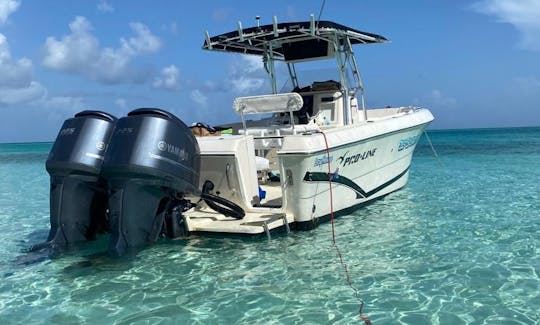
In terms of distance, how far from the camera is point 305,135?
6.07 meters

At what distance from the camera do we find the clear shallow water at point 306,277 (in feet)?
12.7

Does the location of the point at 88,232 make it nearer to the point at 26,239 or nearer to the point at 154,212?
the point at 154,212

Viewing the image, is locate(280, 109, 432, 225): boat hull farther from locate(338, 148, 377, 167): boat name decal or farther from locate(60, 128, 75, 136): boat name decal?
locate(60, 128, 75, 136): boat name decal

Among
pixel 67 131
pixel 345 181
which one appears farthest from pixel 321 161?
pixel 67 131

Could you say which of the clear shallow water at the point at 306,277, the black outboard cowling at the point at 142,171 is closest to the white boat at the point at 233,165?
the black outboard cowling at the point at 142,171

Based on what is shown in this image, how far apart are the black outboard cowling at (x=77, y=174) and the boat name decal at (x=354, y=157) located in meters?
2.92

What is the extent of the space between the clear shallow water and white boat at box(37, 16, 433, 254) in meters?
0.31

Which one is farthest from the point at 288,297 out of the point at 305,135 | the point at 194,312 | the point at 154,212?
the point at 305,135

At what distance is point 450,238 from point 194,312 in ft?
11.3

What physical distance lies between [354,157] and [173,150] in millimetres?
2726

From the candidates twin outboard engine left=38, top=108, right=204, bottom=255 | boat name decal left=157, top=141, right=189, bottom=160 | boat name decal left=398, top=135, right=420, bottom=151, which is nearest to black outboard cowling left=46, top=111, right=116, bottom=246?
twin outboard engine left=38, top=108, right=204, bottom=255

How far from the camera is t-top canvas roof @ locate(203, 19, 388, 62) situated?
7449 millimetres

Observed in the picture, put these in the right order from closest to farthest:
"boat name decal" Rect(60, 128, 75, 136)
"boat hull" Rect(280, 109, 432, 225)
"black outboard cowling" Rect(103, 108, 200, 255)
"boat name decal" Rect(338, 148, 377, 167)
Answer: "black outboard cowling" Rect(103, 108, 200, 255) < "boat name decal" Rect(60, 128, 75, 136) < "boat hull" Rect(280, 109, 432, 225) < "boat name decal" Rect(338, 148, 377, 167)

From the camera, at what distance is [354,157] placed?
688cm
